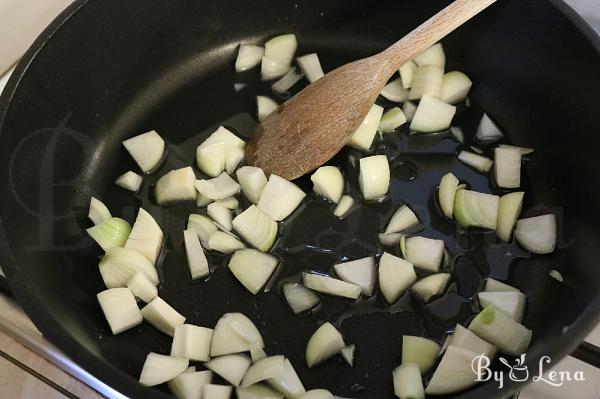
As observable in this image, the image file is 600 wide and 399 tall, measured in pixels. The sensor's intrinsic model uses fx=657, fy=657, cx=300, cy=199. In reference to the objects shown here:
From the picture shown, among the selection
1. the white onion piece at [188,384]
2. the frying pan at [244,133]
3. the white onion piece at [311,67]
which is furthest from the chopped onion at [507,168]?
the white onion piece at [188,384]

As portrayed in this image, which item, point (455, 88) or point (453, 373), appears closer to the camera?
point (453, 373)

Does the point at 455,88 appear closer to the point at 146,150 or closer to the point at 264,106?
the point at 264,106

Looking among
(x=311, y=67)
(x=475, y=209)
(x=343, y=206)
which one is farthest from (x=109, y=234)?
(x=475, y=209)

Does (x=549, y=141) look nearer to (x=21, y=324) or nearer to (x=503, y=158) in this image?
(x=503, y=158)

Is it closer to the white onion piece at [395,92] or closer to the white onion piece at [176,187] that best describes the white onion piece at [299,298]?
the white onion piece at [176,187]

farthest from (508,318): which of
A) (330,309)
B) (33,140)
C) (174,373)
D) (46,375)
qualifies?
(33,140)
